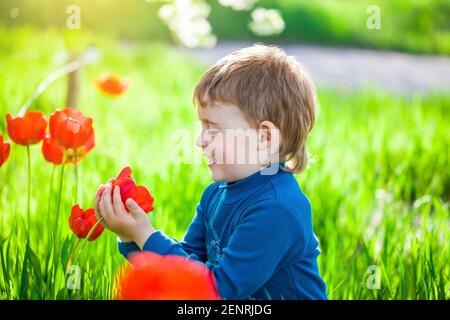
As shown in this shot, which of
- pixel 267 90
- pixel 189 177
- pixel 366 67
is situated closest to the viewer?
pixel 267 90

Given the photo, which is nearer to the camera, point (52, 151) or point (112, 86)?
point (52, 151)

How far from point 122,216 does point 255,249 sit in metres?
0.22

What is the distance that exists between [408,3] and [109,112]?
1.87 m

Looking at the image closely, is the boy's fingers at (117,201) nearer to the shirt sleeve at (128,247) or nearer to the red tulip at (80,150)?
the shirt sleeve at (128,247)

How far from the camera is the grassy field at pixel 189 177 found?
161 cm

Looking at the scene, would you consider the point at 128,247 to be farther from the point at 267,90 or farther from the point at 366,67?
the point at 366,67

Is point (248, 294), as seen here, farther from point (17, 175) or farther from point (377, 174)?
point (377, 174)

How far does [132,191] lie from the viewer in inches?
49.8

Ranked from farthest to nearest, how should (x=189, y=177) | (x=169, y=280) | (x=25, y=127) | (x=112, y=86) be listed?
(x=112, y=86) → (x=189, y=177) → (x=25, y=127) → (x=169, y=280)

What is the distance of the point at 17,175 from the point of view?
2.31m

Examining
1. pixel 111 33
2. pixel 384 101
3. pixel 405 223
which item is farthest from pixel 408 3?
pixel 405 223

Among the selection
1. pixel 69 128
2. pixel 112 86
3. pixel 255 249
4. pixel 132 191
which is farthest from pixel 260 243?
pixel 112 86

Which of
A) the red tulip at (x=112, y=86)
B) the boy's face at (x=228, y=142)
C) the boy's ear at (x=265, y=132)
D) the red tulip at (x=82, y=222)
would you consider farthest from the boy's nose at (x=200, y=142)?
the red tulip at (x=112, y=86)

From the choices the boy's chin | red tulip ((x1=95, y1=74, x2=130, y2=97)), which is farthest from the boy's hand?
red tulip ((x1=95, y1=74, x2=130, y2=97))
